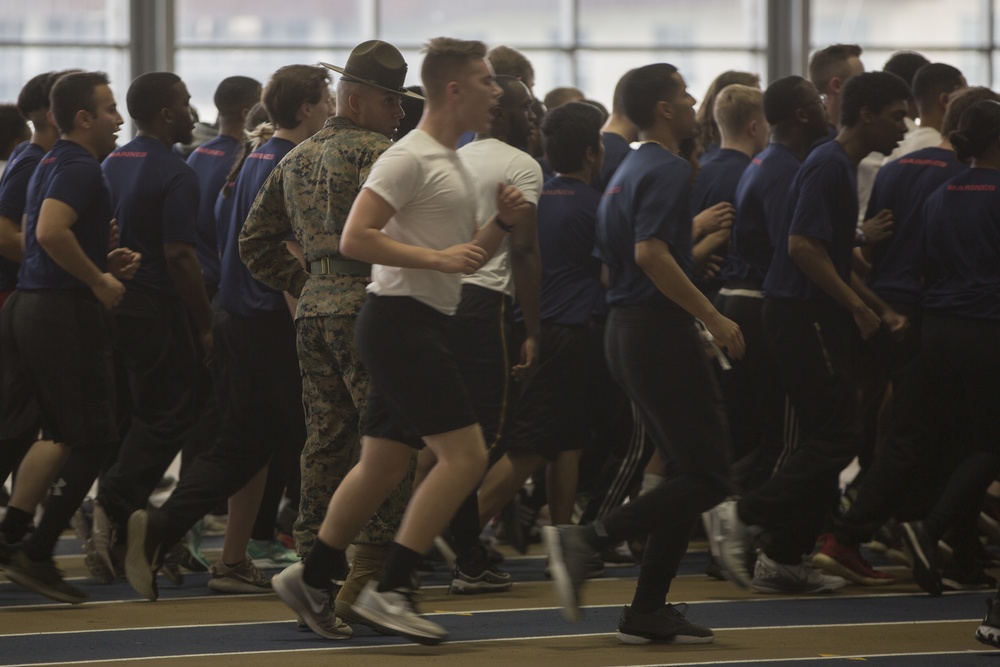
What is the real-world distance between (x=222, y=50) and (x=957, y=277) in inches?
336

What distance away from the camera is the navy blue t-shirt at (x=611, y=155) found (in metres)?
6.77

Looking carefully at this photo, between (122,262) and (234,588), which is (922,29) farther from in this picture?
(234,588)

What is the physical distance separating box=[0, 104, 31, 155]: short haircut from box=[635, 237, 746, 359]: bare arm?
Answer: 359cm

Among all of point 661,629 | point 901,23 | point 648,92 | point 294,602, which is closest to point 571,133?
point 648,92

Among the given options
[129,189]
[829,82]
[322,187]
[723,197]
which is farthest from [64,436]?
[829,82]

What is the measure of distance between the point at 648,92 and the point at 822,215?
108 cm

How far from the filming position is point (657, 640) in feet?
15.5

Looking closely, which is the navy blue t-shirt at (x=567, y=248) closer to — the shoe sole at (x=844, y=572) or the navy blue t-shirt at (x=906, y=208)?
the navy blue t-shirt at (x=906, y=208)

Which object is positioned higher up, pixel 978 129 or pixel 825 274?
pixel 978 129

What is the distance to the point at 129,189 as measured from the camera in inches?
241

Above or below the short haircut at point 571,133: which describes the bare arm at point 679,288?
below

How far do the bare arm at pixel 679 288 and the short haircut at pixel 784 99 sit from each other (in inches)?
65.9

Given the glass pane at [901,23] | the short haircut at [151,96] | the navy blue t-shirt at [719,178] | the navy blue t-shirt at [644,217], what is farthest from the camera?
→ the glass pane at [901,23]

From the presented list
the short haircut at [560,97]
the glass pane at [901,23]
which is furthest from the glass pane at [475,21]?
the short haircut at [560,97]
